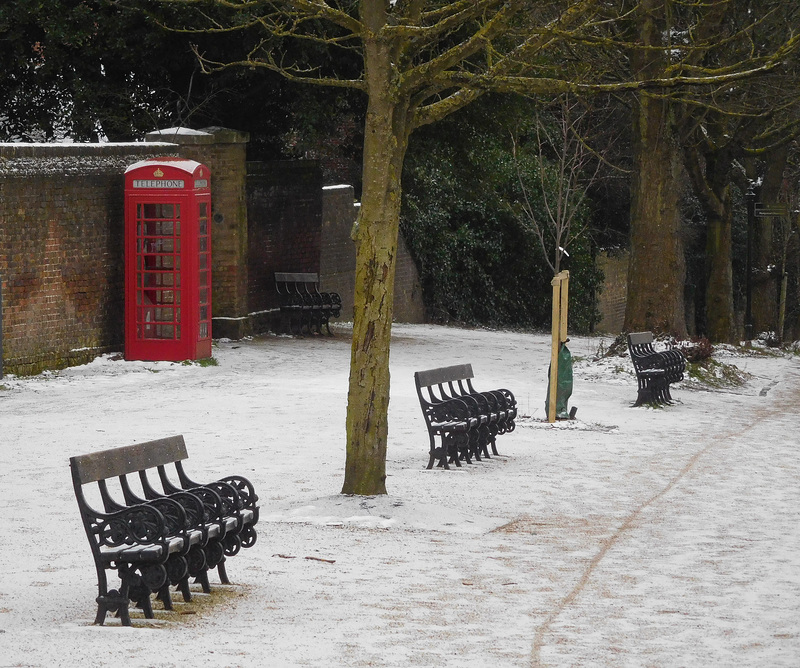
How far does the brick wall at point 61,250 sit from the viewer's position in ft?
49.7

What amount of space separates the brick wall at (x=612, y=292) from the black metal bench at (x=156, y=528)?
1058 inches

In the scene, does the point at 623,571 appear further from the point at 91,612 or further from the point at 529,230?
the point at 529,230

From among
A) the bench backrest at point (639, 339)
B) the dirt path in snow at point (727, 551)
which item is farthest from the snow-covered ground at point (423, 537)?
the bench backrest at point (639, 339)

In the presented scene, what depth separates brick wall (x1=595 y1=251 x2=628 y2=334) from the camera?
34312 mm

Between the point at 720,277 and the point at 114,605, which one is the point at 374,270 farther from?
the point at 720,277

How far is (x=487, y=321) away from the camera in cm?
2977

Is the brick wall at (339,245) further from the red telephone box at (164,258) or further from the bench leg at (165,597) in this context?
the bench leg at (165,597)

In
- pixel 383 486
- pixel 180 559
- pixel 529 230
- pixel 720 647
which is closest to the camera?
pixel 720 647

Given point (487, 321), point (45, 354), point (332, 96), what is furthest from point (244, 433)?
point (487, 321)

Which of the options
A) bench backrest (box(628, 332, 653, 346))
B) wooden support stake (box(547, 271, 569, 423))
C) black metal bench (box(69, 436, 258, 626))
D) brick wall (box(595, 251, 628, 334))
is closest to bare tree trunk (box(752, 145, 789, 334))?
brick wall (box(595, 251, 628, 334))

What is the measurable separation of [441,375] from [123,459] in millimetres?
5550

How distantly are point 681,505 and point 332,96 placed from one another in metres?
12.0

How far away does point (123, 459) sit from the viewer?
704 centimetres

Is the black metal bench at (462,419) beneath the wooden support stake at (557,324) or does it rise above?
beneath
